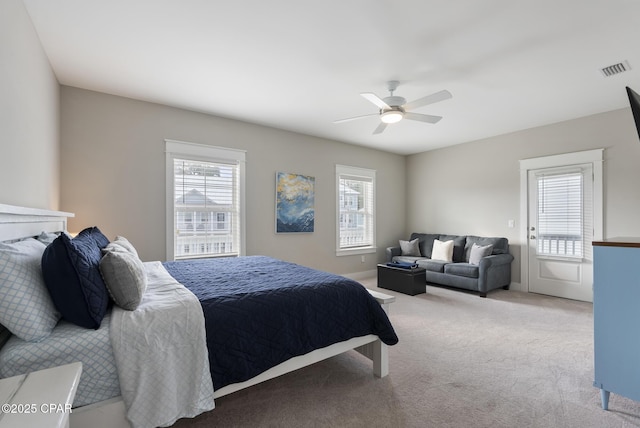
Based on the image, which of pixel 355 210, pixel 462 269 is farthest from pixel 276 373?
pixel 355 210

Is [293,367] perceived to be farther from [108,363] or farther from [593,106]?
[593,106]

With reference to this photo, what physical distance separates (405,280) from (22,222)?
4361 millimetres

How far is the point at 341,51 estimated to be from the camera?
2615mm

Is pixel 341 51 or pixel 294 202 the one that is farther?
pixel 294 202

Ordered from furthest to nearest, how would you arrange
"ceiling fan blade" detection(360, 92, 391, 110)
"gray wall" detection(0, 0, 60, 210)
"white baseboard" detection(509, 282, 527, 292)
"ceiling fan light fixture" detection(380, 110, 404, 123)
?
"white baseboard" detection(509, 282, 527, 292), "ceiling fan light fixture" detection(380, 110, 404, 123), "ceiling fan blade" detection(360, 92, 391, 110), "gray wall" detection(0, 0, 60, 210)

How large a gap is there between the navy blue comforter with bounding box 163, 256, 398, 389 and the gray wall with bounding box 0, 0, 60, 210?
4.14ft

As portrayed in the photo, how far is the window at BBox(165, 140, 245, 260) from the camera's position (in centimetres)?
391

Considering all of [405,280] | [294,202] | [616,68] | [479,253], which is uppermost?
[616,68]

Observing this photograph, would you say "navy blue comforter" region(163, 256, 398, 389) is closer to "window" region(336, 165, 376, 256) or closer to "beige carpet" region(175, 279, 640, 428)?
"beige carpet" region(175, 279, 640, 428)

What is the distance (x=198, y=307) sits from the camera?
162 cm

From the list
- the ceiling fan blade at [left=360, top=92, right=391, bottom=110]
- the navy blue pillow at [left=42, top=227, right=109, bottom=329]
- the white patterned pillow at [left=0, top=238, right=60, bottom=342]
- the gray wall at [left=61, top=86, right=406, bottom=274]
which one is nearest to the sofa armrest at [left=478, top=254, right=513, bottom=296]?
the gray wall at [left=61, top=86, right=406, bottom=274]

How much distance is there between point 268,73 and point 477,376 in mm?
3271

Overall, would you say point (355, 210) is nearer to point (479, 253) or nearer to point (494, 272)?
point (479, 253)

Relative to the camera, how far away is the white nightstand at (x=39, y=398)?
779 millimetres
